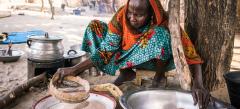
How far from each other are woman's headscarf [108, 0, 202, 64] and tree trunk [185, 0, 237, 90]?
0.16 meters

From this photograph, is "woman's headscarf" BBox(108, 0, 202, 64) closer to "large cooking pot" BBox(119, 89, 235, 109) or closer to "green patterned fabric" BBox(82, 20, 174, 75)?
"green patterned fabric" BBox(82, 20, 174, 75)

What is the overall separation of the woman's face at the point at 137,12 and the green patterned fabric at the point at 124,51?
0.38ft

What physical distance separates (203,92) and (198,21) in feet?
2.67

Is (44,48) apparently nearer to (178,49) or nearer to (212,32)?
(178,49)

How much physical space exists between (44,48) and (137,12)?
99 centimetres

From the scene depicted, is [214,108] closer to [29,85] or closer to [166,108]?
[166,108]

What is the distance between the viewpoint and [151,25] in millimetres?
2852

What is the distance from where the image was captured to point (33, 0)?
1753 cm

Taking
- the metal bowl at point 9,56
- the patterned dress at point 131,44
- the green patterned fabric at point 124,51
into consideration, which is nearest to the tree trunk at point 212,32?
the patterned dress at point 131,44

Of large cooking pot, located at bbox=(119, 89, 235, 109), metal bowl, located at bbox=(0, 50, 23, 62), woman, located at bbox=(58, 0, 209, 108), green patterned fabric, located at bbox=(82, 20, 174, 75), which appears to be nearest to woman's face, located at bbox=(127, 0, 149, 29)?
woman, located at bbox=(58, 0, 209, 108)

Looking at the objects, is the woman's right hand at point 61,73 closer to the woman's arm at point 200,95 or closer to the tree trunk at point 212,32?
the woman's arm at point 200,95

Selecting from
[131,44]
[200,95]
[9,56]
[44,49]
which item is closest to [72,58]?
[44,49]

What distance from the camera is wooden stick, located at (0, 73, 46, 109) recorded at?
2686mm

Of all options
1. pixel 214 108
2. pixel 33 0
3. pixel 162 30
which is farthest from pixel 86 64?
pixel 33 0
